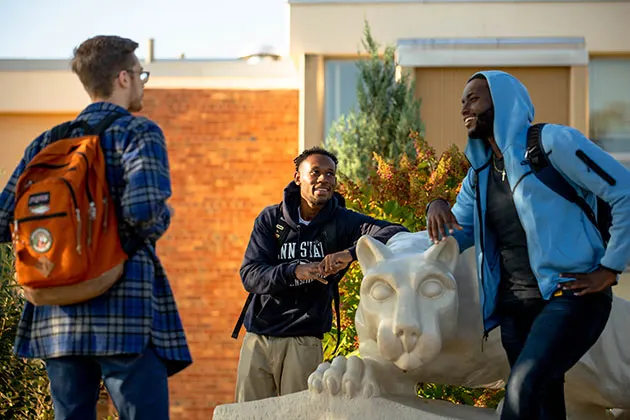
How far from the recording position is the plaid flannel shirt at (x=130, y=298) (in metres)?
3.57

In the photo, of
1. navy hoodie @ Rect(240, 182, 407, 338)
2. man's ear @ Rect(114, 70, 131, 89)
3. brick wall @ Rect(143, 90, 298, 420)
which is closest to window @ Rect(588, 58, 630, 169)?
brick wall @ Rect(143, 90, 298, 420)

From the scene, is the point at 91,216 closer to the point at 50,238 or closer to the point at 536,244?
the point at 50,238

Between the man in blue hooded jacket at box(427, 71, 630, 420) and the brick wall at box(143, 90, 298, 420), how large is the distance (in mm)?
8971

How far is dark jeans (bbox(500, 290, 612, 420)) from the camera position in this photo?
153 inches

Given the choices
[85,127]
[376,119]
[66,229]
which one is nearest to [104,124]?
[85,127]

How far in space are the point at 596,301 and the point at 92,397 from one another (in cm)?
186

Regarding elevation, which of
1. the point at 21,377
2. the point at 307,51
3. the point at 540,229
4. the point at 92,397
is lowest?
the point at 21,377

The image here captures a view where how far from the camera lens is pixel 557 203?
13.3 ft

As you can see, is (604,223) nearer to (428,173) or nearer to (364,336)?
A: (364,336)

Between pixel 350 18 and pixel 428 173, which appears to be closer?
pixel 428 173

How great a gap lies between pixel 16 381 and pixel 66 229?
433 cm

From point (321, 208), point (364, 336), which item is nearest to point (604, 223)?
point (364, 336)

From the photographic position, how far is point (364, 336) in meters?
4.81

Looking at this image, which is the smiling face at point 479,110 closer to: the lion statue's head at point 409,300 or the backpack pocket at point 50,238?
the lion statue's head at point 409,300
